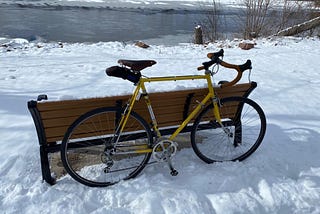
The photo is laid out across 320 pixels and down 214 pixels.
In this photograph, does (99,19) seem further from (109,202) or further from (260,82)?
(109,202)

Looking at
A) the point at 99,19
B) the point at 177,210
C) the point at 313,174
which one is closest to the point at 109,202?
the point at 177,210

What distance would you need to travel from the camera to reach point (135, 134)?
3002 millimetres

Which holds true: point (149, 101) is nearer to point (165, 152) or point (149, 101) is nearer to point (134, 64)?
point (134, 64)

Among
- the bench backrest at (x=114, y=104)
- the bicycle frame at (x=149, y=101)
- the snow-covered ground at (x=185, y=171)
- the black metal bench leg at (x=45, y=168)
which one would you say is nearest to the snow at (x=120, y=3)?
the snow-covered ground at (x=185, y=171)

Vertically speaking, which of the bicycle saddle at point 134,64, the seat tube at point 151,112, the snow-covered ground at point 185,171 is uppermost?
the bicycle saddle at point 134,64

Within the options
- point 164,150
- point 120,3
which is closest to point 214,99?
point 164,150

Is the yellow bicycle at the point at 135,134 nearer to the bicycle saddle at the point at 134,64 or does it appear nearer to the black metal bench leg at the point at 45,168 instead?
the bicycle saddle at the point at 134,64

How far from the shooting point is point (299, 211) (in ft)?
8.77

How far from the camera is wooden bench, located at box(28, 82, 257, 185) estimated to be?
261 centimetres

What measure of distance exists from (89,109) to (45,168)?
2.22 ft

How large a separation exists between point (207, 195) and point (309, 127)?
2147 millimetres

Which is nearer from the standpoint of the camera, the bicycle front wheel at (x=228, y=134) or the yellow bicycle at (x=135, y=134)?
the yellow bicycle at (x=135, y=134)

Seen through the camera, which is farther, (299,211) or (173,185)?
(173,185)

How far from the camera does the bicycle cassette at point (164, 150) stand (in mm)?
2965
